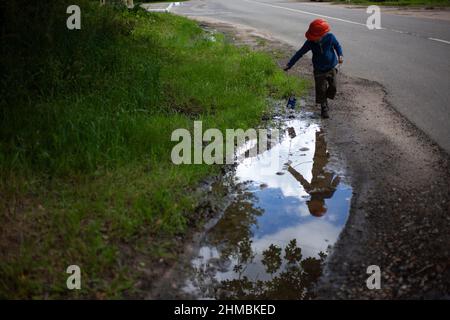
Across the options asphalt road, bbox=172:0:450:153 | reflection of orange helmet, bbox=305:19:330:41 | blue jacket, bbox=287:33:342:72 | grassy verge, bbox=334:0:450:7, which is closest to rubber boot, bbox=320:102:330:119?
blue jacket, bbox=287:33:342:72

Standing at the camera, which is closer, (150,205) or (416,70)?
(150,205)

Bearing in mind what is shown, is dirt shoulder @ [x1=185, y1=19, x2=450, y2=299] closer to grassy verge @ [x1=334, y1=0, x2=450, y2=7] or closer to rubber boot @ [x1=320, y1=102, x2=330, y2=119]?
rubber boot @ [x1=320, y1=102, x2=330, y2=119]

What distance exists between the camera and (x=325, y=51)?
6562mm

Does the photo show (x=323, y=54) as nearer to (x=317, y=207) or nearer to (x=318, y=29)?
(x=318, y=29)

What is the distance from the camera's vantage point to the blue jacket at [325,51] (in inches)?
255

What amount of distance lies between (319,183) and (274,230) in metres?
1.07

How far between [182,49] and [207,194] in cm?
635

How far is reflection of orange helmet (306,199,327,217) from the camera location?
168 inches

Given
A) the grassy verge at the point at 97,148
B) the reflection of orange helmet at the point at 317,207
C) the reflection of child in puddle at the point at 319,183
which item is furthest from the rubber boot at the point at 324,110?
the reflection of orange helmet at the point at 317,207

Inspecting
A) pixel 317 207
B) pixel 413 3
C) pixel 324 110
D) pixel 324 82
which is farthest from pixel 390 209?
pixel 413 3
